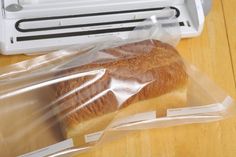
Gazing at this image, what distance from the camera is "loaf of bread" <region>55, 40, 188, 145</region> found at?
1.88 feet

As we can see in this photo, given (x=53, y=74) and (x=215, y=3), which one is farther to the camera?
(x=215, y=3)

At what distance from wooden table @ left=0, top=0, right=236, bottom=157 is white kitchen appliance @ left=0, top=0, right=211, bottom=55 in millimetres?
32

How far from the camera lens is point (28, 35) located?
0.67 meters

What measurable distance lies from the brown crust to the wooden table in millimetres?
64

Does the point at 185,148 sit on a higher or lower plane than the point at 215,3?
lower

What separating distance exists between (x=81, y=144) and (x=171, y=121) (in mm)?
138

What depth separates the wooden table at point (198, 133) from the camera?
608 mm

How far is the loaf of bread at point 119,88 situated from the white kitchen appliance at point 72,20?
0.27 feet

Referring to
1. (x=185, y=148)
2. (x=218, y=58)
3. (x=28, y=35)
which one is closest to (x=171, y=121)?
(x=185, y=148)

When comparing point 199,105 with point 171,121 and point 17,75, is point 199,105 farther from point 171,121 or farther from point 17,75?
point 17,75

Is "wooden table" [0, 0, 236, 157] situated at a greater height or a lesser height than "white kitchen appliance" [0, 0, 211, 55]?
lesser

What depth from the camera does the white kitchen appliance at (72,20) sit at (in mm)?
668

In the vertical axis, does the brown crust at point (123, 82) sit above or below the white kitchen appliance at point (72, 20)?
below

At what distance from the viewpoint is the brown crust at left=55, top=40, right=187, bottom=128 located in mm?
573
